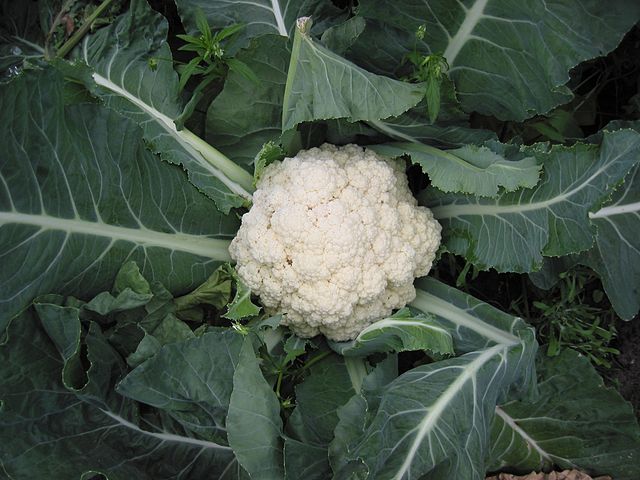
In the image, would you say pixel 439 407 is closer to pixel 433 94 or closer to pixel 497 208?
pixel 497 208

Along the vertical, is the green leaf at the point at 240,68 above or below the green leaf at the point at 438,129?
above

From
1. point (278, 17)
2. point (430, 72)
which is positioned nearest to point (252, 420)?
point (430, 72)

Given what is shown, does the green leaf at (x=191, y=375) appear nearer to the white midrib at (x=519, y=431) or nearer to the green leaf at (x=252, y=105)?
the green leaf at (x=252, y=105)

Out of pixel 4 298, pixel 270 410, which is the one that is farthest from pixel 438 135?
pixel 4 298

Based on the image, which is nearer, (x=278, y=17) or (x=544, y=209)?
(x=544, y=209)

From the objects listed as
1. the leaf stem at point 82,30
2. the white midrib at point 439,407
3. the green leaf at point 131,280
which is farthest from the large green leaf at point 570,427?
the leaf stem at point 82,30

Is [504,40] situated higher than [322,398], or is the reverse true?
[504,40]

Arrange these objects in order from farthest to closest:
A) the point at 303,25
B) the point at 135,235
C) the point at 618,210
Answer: the point at 618,210, the point at 135,235, the point at 303,25

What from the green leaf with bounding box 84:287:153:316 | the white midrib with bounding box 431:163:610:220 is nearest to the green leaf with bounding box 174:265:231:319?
the green leaf with bounding box 84:287:153:316
